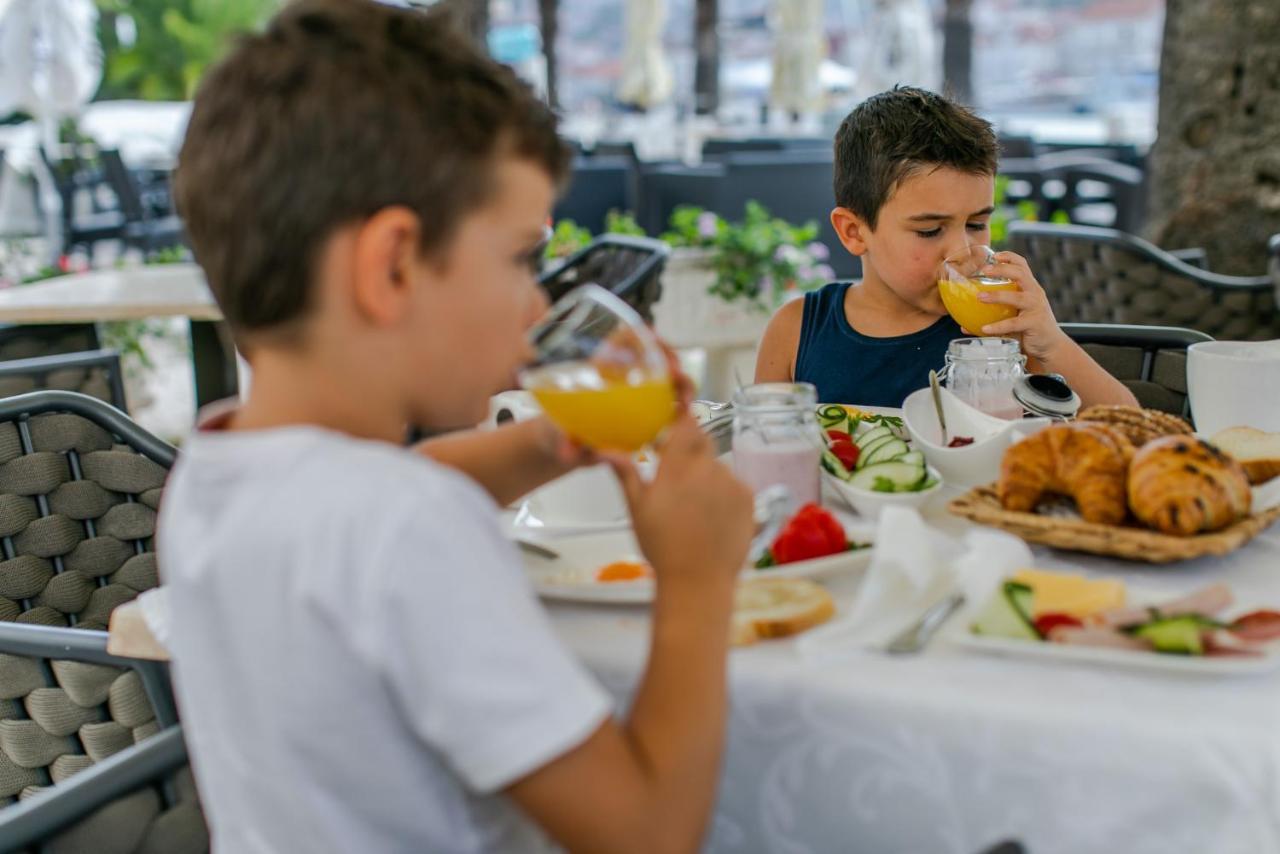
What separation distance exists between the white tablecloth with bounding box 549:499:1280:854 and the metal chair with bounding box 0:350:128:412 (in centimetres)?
180

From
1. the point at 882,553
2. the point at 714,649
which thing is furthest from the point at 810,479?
the point at 714,649

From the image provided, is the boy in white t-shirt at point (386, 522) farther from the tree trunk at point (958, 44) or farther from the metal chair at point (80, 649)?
the tree trunk at point (958, 44)

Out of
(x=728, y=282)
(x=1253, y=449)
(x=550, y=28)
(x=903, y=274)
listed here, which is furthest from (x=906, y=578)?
(x=550, y=28)

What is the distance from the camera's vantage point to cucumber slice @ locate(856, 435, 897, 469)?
5.07 feet

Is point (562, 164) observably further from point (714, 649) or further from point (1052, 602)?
point (1052, 602)

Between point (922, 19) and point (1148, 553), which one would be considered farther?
point (922, 19)

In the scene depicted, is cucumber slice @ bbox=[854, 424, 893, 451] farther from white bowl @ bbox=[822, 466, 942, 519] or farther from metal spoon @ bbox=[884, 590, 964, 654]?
metal spoon @ bbox=[884, 590, 964, 654]

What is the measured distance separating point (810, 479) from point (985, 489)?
Result: 0.20m

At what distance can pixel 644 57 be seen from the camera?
14867 mm

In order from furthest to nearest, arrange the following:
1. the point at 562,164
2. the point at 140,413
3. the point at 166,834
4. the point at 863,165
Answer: the point at 140,413 < the point at 863,165 < the point at 166,834 < the point at 562,164

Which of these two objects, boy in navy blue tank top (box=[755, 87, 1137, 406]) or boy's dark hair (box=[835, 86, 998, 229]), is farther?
boy's dark hair (box=[835, 86, 998, 229])

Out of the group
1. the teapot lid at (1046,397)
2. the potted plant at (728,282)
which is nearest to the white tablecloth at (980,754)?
the teapot lid at (1046,397)

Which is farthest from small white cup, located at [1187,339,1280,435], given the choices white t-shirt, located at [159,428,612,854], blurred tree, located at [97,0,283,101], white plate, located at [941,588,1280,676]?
A: blurred tree, located at [97,0,283,101]

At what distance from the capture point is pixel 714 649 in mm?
959
